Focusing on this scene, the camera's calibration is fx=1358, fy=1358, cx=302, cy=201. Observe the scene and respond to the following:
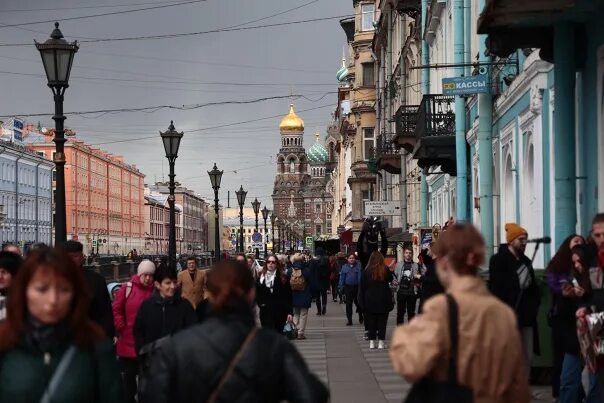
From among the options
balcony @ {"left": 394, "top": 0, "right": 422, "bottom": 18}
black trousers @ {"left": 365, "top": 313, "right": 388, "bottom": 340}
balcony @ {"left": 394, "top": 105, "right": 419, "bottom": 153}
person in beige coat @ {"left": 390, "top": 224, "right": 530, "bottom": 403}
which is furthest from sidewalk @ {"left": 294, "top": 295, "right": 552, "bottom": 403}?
balcony @ {"left": 394, "top": 0, "right": 422, "bottom": 18}

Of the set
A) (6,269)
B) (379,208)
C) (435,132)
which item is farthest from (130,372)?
(379,208)

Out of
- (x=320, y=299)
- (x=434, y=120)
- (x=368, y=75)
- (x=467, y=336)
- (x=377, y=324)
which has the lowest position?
(x=320, y=299)

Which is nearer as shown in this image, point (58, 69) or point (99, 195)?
point (58, 69)

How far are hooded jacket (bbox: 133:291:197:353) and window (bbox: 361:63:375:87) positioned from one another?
63964 mm

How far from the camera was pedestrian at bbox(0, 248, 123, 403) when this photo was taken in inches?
209

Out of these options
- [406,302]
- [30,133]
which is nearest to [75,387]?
[406,302]

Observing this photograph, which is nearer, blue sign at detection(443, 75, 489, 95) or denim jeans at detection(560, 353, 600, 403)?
denim jeans at detection(560, 353, 600, 403)

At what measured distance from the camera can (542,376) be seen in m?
14.8

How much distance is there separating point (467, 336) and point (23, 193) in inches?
4586

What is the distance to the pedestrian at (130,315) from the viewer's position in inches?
479

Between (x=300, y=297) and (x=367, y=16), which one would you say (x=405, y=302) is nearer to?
(x=300, y=297)

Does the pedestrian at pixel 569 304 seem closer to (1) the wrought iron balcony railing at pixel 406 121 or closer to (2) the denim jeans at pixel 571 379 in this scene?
(2) the denim jeans at pixel 571 379

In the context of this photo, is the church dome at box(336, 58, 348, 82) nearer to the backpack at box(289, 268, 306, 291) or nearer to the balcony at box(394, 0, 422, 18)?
the balcony at box(394, 0, 422, 18)

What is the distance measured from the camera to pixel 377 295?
22234mm
